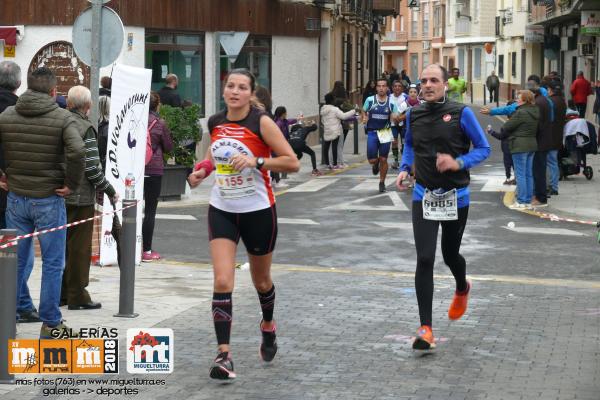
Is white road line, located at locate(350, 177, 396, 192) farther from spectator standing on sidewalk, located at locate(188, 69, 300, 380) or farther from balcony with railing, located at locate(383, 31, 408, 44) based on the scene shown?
balcony with railing, located at locate(383, 31, 408, 44)

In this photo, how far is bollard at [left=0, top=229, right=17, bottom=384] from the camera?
697 cm

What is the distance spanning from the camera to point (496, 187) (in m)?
21.2

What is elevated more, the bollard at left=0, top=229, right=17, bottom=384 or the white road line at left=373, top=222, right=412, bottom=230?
the bollard at left=0, top=229, right=17, bottom=384

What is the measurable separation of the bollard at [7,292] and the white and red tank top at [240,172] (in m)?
1.29

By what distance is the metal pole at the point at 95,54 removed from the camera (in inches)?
481

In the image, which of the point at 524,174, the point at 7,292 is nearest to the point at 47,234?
the point at 7,292

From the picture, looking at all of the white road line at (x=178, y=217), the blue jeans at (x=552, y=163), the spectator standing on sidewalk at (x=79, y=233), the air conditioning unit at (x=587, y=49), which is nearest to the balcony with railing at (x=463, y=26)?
the air conditioning unit at (x=587, y=49)

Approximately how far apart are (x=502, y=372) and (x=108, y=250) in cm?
565

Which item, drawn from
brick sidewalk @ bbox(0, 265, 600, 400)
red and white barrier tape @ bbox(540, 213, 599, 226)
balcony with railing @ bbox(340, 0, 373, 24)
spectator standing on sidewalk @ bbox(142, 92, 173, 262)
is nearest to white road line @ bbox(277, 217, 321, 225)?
red and white barrier tape @ bbox(540, 213, 599, 226)

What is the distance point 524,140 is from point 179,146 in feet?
16.9

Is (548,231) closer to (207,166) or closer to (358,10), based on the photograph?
(207,166)

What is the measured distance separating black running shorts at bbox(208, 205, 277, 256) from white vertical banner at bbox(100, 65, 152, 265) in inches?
175

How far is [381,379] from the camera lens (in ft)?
24.4

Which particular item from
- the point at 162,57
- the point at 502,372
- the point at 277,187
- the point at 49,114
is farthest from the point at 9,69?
the point at 162,57
